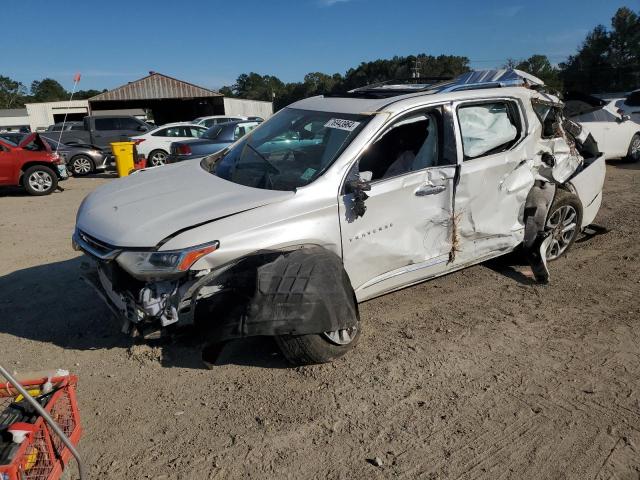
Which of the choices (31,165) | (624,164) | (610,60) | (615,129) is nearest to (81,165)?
(31,165)

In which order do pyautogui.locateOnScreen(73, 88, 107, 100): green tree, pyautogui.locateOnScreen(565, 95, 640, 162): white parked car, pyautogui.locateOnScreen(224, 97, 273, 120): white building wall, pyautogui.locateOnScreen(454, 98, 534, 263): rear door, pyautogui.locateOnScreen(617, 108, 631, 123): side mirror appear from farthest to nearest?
pyautogui.locateOnScreen(73, 88, 107, 100): green tree, pyautogui.locateOnScreen(224, 97, 273, 120): white building wall, pyautogui.locateOnScreen(617, 108, 631, 123): side mirror, pyautogui.locateOnScreen(565, 95, 640, 162): white parked car, pyautogui.locateOnScreen(454, 98, 534, 263): rear door

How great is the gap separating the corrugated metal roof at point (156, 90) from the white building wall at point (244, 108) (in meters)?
1.89

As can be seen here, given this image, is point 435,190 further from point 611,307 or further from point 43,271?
point 43,271

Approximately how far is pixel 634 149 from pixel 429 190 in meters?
10.8

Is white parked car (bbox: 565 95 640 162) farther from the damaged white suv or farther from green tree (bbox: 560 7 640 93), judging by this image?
green tree (bbox: 560 7 640 93)

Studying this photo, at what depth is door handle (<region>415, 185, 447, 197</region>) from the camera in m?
3.97

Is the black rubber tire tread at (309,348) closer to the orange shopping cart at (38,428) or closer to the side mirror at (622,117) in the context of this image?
the orange shopping cart at (38,428)

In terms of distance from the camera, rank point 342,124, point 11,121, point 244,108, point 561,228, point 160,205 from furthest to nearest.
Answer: point 11,121 → point 244,108 → point 561,228 → point 342,124 → point 160,205

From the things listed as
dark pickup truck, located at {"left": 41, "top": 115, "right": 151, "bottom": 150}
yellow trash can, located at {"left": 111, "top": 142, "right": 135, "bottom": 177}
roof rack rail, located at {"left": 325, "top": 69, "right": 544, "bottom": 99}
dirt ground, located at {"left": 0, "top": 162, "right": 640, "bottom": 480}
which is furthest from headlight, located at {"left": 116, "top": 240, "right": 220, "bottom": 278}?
dark pickup truck, located at {"left": 41, "top": 115, "right": 151, "bottom": 150}

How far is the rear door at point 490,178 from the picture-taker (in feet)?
14.1

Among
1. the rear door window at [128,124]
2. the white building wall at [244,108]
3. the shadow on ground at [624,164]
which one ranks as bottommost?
the shadow on ground at [624,164]

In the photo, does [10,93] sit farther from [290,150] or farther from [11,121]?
[290,150]

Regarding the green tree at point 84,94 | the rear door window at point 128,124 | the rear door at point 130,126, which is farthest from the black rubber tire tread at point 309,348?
the green tree at point 84,94

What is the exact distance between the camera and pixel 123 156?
517 inches
